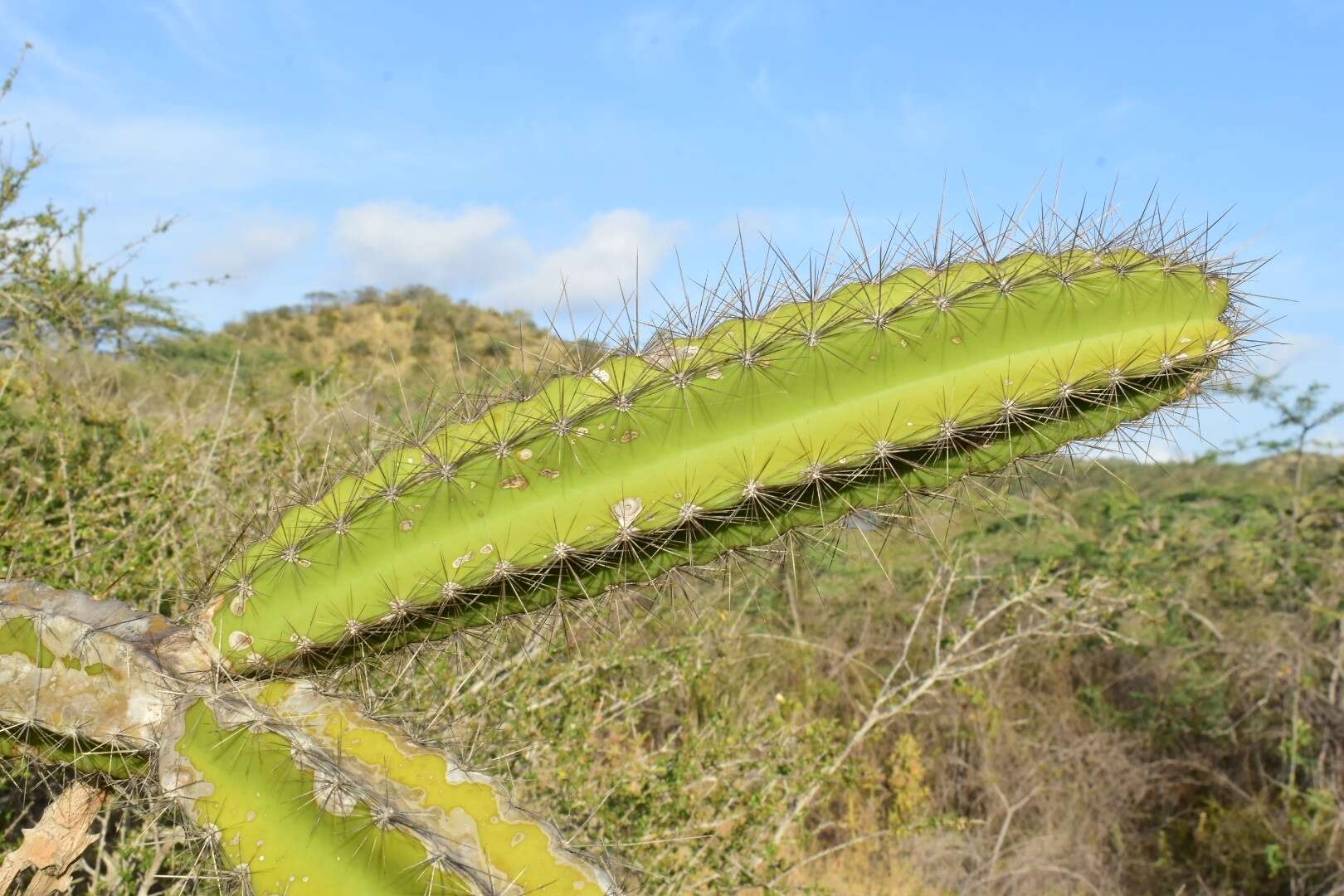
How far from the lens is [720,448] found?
1908 millimetres

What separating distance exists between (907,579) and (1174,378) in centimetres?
555

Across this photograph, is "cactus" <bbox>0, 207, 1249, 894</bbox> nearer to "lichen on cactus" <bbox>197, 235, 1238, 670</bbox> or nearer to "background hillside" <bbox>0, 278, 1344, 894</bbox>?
"lichen on cactus" <bbox>197, 235, 1238, 670</bbox>

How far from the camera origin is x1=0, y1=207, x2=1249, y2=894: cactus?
1.85 metres

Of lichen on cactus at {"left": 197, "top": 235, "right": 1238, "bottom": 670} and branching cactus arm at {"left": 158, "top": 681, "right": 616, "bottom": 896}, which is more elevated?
lichen on cactus at {"left": 197, "top": 235, "right": 1238, "bottom": 670}

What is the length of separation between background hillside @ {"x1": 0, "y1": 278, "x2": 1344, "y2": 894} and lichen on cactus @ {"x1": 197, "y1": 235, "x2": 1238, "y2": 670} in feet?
0.39

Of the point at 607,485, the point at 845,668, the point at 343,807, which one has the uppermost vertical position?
the point at 607,485

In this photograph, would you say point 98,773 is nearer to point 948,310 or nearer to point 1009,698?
point 948,310

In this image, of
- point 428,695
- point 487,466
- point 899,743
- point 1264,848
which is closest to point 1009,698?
point 899,743

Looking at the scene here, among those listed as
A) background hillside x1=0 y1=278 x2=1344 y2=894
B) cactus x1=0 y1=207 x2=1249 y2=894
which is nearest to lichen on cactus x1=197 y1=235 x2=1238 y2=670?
cactus x1=0 y1=207 x2=1249 y2=894

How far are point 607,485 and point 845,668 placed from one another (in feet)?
15.3

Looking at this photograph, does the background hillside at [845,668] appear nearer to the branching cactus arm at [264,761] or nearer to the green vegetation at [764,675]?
the green vegetation at [764,675]

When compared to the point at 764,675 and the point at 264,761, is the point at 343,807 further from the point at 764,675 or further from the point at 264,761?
the point at 764,675

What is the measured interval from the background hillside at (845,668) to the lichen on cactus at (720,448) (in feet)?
0.39

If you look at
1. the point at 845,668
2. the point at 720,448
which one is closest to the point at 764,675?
the point at 845,668
